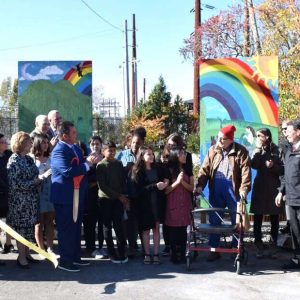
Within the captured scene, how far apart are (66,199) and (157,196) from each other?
4.09 ft

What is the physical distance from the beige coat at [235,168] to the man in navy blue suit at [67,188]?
1.67 meters

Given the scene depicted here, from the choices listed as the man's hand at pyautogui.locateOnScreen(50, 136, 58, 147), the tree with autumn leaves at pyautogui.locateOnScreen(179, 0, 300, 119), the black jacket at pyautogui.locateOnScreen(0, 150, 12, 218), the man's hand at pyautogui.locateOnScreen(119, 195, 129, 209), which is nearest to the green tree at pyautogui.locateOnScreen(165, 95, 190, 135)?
the tree with autumn leaves at pyautogui.locateOnScreen(179, 0, 300, 119)

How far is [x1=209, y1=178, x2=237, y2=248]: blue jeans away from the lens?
6469 millimetres

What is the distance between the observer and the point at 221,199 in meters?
6.57

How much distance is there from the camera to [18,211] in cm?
618

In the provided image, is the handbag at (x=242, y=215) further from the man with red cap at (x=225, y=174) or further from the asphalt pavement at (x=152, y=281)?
the asphalt pavement at (x=152, y=281)

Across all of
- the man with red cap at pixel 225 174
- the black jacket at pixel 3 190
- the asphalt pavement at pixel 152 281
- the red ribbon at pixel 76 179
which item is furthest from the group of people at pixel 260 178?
the black jacket at pixel 3 190

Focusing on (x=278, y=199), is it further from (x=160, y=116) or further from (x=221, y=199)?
(x=160, y=116)

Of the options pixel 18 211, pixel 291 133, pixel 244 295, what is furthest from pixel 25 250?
pixel 291 133

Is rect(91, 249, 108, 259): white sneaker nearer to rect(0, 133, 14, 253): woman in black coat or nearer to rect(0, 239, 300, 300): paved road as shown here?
rect(0, 239, 300, 300): paved road

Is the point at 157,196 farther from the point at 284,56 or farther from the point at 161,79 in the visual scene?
the point at 161,79

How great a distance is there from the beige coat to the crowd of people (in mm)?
13

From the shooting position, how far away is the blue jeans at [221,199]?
255 inches

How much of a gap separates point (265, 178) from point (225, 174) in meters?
0.78
